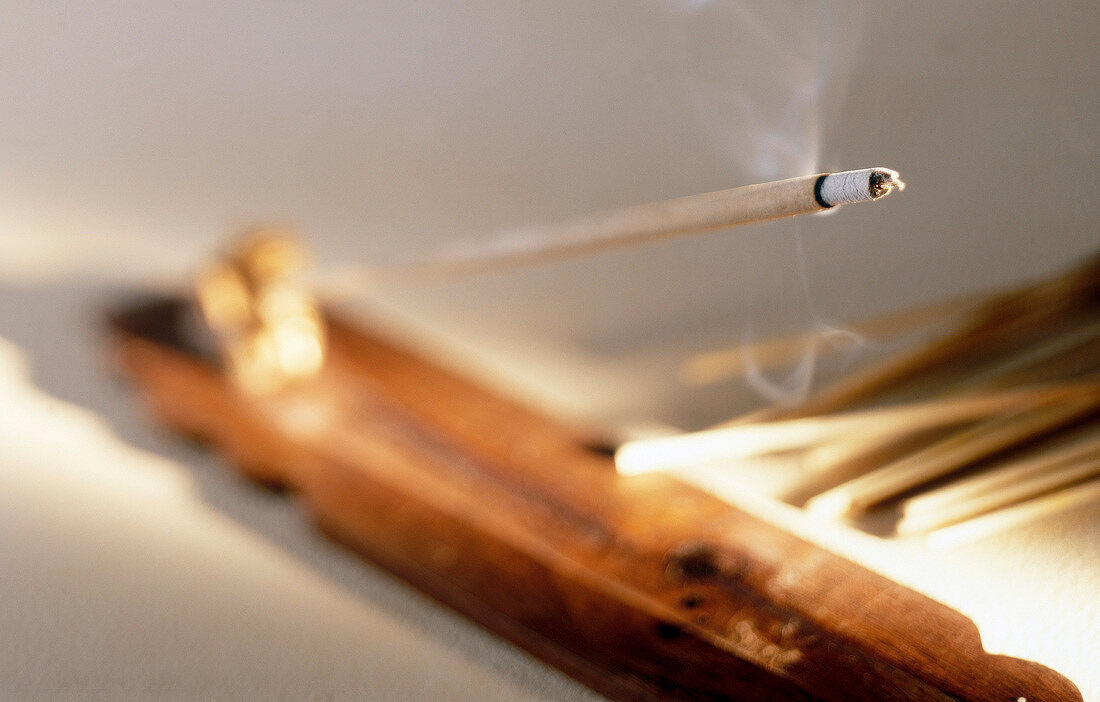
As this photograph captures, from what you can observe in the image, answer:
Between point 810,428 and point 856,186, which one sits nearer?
point 856,186

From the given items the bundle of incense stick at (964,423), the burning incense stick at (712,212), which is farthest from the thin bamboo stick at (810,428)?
the burning incense stick at (712,212)

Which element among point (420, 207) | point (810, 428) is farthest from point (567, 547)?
point (420, 207)

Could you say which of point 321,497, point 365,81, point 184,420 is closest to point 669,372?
point 321,497

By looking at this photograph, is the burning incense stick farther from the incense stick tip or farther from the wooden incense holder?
the wooden incense holder

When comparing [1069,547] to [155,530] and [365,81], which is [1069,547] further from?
[365,81]

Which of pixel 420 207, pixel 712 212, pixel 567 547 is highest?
pixel 420 207

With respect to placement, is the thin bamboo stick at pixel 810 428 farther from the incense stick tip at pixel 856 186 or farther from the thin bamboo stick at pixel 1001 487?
the incense stick tip at pixel 856 186

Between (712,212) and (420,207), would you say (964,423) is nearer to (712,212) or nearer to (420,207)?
(712,212)
